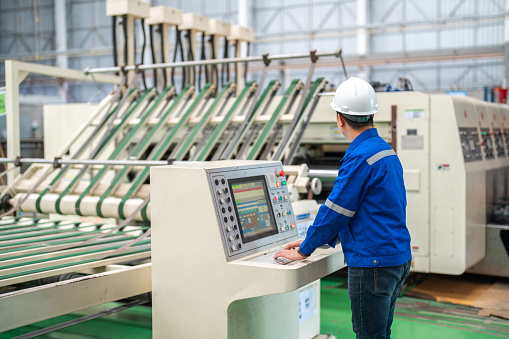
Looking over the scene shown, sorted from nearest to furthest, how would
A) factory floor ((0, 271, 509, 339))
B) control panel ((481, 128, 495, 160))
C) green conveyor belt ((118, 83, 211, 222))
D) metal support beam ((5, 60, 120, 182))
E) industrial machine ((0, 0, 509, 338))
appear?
industrial machine ((0, 0, 509, 338)) → factory floor ((0, 271, 509, 339)) → green conveyor belt ((118, 83, 211, 222)) → metal support beam ((5, 60, 120, 182)) → control panel ((481, 128, 495, 160))

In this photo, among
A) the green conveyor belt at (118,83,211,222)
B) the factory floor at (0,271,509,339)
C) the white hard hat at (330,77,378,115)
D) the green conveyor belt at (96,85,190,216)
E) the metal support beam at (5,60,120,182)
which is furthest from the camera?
the metal support beam at (5,60,120,182)

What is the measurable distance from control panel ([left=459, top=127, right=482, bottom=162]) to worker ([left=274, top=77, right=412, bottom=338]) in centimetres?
289

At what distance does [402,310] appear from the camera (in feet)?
15.7

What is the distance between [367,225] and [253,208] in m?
0.59

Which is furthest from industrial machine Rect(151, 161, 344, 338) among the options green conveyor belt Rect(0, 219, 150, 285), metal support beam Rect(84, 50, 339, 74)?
metal support beam Rect(84, 50, 339, 74)

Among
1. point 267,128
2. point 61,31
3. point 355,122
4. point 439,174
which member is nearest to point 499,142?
point 439,174

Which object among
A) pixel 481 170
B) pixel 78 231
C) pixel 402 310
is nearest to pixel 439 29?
pixel 481 170

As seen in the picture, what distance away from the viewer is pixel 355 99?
2.43 m

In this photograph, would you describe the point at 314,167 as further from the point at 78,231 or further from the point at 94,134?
the point at 78,231

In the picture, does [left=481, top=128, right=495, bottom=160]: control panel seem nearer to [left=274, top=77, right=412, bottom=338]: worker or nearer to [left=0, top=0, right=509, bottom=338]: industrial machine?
[left=0, top=0, right=509, bottom=338]: industrial machine

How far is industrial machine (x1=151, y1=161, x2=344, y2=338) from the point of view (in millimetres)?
2457

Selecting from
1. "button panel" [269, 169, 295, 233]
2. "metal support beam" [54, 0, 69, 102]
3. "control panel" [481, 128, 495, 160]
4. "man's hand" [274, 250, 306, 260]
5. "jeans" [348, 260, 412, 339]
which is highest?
"metal support beam" [54, 0, 69, 102]

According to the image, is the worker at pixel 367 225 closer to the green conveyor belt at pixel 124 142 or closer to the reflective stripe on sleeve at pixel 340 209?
the reflective stripe on sleeve at pixel 340 209

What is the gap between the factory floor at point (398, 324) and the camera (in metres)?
4.18
